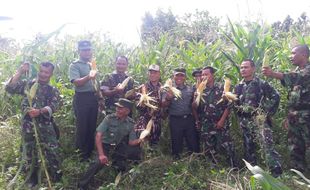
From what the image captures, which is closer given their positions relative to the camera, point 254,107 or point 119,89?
point 254,107

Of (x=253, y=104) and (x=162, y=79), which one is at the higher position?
(x=162, y=79)

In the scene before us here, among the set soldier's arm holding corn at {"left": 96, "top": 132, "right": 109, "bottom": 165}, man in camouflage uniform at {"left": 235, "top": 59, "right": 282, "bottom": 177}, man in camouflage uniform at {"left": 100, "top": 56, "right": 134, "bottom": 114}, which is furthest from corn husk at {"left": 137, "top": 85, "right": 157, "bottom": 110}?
man in camouflage uniform at {"left": 235, "top": 59, "right": 282, "bottom": 177}

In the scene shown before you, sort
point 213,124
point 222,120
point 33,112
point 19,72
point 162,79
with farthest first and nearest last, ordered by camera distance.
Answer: point 162,79 → point 213,124 → point 222,120 → point 19,72 → point 33,112

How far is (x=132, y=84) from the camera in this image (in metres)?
4.94

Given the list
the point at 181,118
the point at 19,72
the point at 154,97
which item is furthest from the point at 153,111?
the point at 19,72

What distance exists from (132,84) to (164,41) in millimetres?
1395

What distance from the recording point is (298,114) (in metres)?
4.37

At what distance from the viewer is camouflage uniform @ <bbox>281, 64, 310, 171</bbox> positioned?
4.30 meters

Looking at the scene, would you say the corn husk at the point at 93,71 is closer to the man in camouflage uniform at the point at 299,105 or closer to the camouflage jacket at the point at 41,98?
the camouflage jacket at the point at 41,98

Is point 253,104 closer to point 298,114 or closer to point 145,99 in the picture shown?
point 298,114

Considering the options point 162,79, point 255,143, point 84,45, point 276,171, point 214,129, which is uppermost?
point 84,45

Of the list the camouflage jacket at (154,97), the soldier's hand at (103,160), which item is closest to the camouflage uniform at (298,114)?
the camouflage jacket at (154,97)

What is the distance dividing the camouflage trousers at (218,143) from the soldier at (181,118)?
178 millimetres

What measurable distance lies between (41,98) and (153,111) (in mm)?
1407
